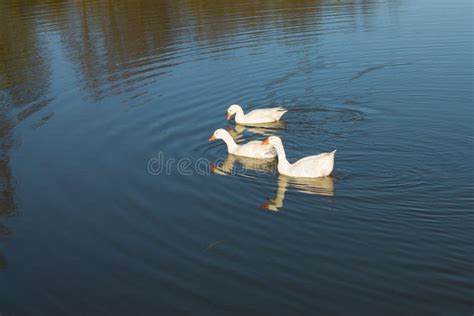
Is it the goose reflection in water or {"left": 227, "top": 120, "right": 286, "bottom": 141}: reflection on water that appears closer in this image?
the goose reflection in water

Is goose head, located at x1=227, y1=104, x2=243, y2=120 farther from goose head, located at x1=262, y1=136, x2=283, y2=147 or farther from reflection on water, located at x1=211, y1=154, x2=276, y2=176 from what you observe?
goose head, located at x1=262, y1=136, x2=283, y2=147

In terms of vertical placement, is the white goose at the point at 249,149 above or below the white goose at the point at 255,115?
below

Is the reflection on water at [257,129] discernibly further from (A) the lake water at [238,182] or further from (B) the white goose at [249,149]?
(B) the white goose at [249,149]

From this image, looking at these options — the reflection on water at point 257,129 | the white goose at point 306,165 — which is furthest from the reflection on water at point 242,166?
the reflection on water at point 257,129

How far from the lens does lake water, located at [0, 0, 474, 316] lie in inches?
380

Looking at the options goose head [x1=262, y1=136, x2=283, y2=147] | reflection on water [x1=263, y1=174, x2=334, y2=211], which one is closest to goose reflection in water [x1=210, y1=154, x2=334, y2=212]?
reflection on water [x1=263, y1=174, x2=334, y2=211]

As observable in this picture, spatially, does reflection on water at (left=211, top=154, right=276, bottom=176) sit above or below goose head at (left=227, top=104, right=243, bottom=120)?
below

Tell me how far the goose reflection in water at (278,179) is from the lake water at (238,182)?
0.06 metres

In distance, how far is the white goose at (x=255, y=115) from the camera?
1689 centimetres

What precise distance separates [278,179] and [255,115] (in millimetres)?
3958

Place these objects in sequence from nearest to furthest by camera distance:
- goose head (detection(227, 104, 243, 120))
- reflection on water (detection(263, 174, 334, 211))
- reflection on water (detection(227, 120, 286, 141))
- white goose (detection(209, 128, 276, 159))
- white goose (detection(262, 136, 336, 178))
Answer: reflection on water (detection(263, 174, 334, 211)) → white goose (detection(262, 136, 336, 178)) → white goose (detection(209, 128, 276, 159)) → reflection on water (detection(227, 120, 286, 141)) → goose head (detection(227, 104, 243, 120))

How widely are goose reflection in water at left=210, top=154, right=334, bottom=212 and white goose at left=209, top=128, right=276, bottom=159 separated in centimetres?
11

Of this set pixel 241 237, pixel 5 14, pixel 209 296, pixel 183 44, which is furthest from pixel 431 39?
pixel 5 14

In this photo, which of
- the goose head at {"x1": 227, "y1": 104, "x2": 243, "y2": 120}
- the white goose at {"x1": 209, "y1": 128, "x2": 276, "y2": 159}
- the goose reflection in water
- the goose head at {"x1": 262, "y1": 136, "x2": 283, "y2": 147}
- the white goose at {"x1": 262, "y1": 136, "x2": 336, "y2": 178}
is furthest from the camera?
the goose head at {"x1": 227, "y1": 104, "x2": 243, "y2": 120}
